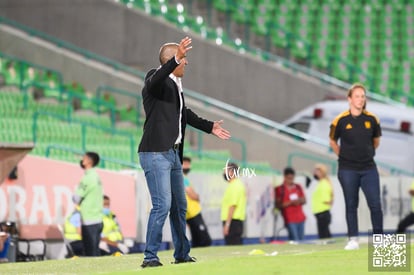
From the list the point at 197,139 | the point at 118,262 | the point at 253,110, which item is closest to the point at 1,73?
A: the point at 197,139

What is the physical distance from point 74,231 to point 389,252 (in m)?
7.74

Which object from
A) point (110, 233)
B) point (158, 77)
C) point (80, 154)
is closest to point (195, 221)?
point (110, 233)

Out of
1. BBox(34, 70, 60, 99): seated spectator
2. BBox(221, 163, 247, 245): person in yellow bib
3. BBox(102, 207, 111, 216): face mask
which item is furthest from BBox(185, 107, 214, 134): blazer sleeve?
BBox(34, 70, 60, 99): seated spectator

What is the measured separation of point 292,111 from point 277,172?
4912 mm

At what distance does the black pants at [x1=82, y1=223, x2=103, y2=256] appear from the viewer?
1978 centimetres

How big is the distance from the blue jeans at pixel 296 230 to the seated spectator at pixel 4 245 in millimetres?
7147

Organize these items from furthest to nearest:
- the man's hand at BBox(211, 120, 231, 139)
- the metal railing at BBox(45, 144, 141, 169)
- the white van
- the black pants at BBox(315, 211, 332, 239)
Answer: the white van, the black pants at BBox(315, 211, 332, 239), the metal railing at BBox(45, 144, 141, 169), the man's hand at BBox(211, 120, 231, 139)

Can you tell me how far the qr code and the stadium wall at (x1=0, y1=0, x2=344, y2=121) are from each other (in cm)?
1756

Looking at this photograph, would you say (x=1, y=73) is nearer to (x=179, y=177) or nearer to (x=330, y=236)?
(x=330, y=236)

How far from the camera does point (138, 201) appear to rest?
23.1 meters

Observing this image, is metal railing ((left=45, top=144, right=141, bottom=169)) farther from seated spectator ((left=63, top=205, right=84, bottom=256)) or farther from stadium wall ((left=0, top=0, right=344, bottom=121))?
stadium wall ((left=0, top=0, right=344, bottom=121))

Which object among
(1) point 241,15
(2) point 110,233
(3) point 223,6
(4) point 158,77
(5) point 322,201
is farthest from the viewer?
(1) point 241,15

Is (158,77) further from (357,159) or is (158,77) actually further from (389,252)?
(357,159)

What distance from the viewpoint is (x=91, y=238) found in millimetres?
19859
